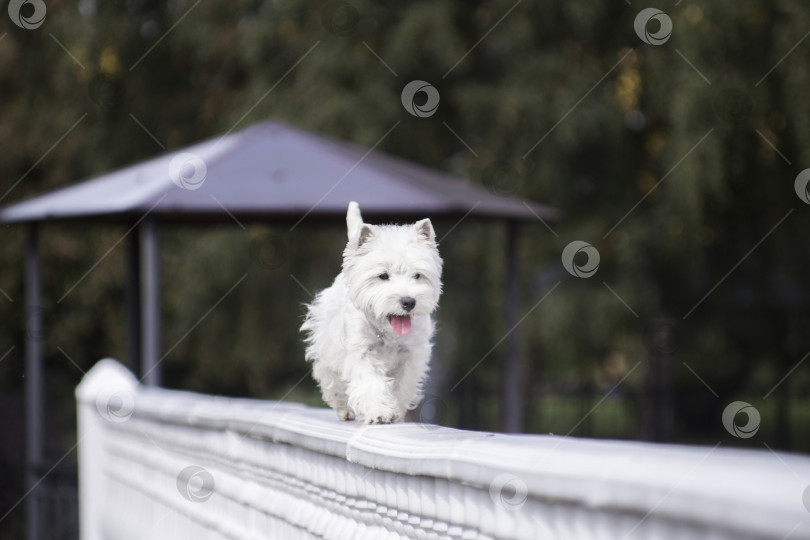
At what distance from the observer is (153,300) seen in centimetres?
1075

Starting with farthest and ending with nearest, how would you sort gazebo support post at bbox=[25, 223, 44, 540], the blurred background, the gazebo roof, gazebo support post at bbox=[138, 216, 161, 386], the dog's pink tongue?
the blurred background → gazebo support post at bbox=[25, 223, 44, 540] → gazebo support post at bbox=[138, 216, 161, 386] → the gazebo roof → the dog's pink tongue

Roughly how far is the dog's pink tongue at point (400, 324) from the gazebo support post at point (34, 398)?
765cm

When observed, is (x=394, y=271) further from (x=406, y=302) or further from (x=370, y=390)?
(x=370, y=390)

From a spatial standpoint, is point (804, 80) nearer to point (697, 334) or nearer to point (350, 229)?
point (697, 334)

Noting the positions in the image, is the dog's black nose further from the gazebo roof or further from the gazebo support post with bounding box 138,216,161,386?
the gazebo support post with bounding box 138,216,161,386

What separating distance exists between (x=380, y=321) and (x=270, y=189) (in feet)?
21.2

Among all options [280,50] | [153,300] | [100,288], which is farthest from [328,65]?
[153,300]

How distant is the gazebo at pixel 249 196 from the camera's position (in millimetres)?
10461

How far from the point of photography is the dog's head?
4.24 m

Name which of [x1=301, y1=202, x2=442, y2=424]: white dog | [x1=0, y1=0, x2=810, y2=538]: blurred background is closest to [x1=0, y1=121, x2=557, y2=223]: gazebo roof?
[x1=0, y1=0, x2=810, y2=538]: blurred background

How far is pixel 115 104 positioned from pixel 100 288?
293cm

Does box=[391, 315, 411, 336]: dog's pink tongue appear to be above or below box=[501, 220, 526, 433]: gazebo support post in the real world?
below

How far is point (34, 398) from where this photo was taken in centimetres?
1188

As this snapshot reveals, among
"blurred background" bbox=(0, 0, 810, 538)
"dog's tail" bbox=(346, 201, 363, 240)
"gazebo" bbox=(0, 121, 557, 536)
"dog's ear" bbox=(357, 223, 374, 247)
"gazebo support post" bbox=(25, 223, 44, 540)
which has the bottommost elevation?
"dog's ear" bbox=(357, 223, 374, 247)
